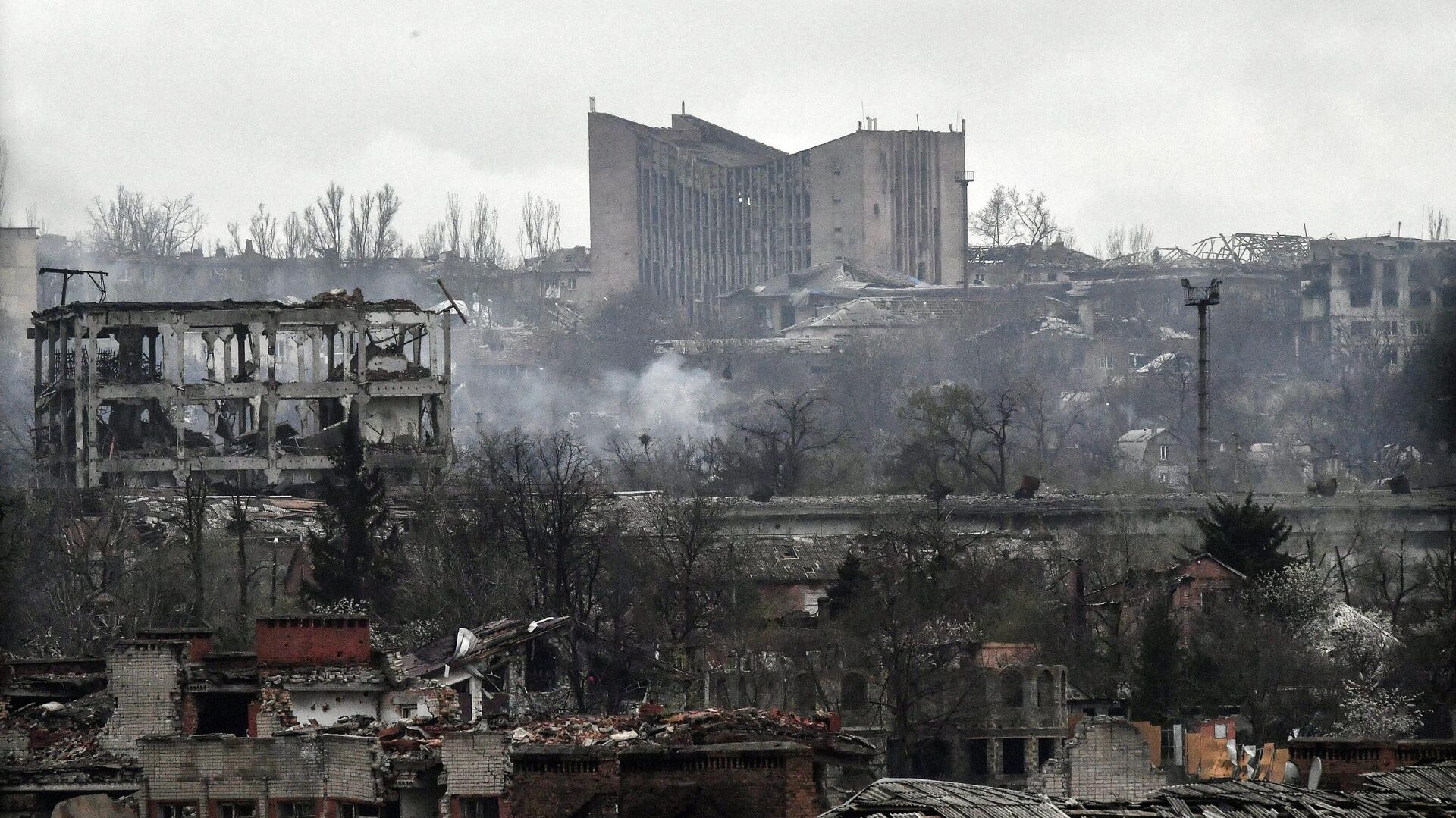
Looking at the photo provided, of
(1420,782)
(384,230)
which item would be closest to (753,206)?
(384,230)

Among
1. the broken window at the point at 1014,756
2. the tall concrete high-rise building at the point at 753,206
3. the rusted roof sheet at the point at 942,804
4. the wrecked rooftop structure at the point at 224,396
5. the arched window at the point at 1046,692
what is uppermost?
the tall concrete high-rise building at the point at 753,206

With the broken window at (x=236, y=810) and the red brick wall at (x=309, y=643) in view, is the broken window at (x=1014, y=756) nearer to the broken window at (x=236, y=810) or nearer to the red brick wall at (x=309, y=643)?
the red brick wall at (x=309, y=643)

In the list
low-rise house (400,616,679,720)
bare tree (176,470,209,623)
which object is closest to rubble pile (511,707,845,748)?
low-rise house (400,616,679,720)

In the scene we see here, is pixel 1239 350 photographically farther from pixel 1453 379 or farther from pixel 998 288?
pixel 1453 379

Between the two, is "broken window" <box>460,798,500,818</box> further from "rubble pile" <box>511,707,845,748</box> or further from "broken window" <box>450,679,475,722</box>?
"broken window" <box>450,679,475,722</box>

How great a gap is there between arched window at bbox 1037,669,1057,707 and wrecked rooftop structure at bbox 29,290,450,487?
63.0ft

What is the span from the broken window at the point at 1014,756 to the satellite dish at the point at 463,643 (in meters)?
6.43

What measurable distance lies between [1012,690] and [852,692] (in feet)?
6.58

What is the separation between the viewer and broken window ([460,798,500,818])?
66.5 ft

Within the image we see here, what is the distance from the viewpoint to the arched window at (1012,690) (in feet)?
106

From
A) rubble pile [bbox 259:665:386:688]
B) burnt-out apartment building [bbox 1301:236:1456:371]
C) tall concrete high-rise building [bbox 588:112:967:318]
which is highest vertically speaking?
tall concrete high-rise building [bbox 588:112:967:318]

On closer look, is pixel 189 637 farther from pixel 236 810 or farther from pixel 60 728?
pixel 236 810

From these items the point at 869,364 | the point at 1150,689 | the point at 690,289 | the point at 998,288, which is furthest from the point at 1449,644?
the point at 690,289

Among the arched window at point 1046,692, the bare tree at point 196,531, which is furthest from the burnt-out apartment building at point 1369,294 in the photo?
the arched window at point 1046,692
